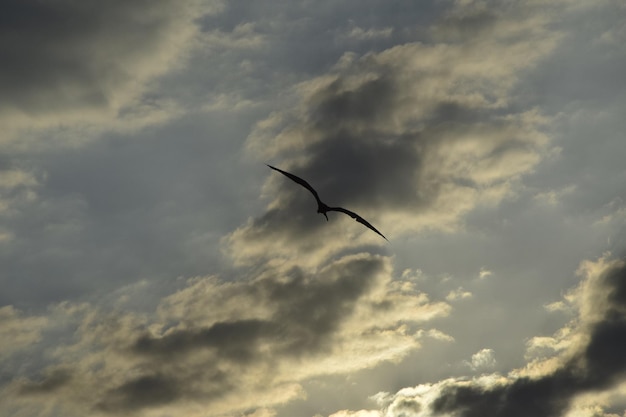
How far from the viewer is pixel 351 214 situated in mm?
82312

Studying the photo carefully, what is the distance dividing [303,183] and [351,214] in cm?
693

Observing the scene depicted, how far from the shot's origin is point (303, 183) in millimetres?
78312
